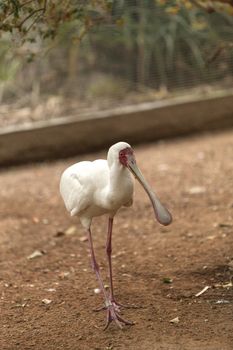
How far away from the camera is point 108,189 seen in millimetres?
3762

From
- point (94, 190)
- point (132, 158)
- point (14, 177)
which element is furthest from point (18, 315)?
point (14, 177)

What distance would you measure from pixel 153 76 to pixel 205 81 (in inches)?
24.7

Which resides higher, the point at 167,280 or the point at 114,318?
the point at 114,318

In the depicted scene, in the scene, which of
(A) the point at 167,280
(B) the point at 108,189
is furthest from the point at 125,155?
(A) the point at 167,280

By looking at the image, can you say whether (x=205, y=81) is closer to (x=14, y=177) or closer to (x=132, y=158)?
(x=14, y=177)

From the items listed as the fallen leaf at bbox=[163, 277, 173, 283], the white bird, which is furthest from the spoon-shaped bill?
the fallen leaf at bbox=[163, 277, 173, 283]

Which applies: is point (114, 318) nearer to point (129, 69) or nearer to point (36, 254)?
point (36, 254)

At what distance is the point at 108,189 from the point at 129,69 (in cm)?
505

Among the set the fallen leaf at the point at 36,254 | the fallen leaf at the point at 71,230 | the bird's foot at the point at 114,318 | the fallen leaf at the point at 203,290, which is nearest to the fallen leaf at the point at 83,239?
the fallen leaf at the point at 71,230

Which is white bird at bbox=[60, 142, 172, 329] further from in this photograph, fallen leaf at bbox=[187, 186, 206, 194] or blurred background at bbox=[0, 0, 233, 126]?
blurred background at bbox=[0, 0, 233, 126]

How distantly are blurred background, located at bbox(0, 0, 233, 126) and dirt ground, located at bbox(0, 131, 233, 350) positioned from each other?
4.16 ft

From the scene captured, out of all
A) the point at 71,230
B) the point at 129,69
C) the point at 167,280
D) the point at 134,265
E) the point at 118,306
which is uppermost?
the point at 118,306

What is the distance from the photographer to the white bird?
12.1 ft

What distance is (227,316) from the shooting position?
3725 mm
